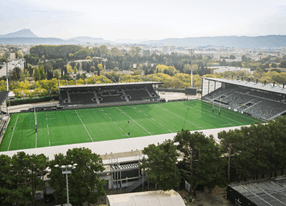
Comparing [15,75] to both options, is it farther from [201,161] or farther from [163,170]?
[201,161]

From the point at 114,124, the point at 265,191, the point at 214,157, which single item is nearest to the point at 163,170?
the point at 214,157

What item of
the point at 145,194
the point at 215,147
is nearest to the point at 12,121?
the point at 145,194

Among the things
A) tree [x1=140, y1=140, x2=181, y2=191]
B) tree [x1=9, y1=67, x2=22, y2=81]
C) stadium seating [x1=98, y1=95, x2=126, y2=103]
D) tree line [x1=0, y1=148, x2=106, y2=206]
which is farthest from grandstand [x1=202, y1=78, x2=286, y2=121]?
tree [x1=9, y1=67, x2=22, y2=81]

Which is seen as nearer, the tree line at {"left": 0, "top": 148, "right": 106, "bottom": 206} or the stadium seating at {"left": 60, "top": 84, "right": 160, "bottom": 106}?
the tree line at {"left": 0, "top": 148, "right": 106, "bottom": 206}

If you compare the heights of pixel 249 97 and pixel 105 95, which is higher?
pixel 249 97

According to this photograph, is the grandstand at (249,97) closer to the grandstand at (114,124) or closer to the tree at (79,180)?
the grandstand at (114,124)

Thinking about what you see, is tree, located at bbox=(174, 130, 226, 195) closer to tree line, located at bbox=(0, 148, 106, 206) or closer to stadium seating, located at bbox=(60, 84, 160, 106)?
tree line, located at bbox=(0, 148, 106, 206)

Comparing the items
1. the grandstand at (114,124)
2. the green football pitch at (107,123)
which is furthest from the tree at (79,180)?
the green football pitch at (107,123)
